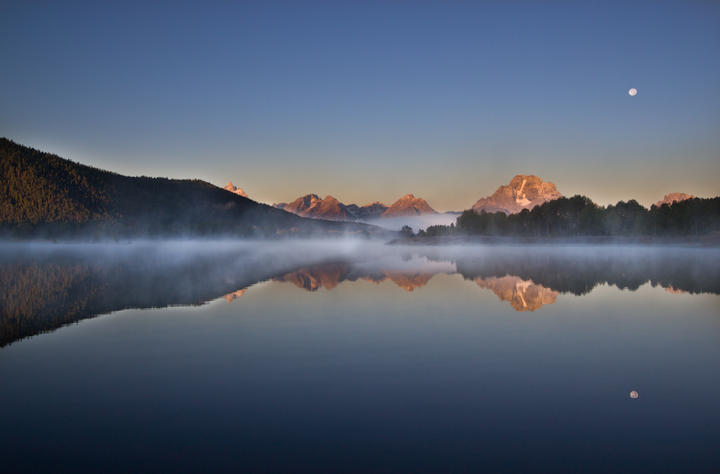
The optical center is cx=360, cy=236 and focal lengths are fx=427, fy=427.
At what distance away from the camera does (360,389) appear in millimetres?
13828

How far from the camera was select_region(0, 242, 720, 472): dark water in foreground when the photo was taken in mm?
9875

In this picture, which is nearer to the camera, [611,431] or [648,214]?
[611,431]

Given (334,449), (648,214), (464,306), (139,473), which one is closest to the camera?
(139,473)

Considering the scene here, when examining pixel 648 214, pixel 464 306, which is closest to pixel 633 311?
pixel 464 306

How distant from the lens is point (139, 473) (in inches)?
361

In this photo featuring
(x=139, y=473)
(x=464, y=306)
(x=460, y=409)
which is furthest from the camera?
(x=464, y=306)

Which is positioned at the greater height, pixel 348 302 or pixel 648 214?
pixel 648 214

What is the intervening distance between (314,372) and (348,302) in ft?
53.9

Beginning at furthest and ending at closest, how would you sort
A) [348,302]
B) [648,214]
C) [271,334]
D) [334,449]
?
[648,214] → [348,302] → [271,334] → [334,449]

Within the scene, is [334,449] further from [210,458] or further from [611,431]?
[611,431]

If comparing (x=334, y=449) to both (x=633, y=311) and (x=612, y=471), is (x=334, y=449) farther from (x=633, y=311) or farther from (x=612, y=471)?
(x=633, y=311)

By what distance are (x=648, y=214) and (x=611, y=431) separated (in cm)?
20212

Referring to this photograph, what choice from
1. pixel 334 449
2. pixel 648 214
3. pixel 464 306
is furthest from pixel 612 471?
pixel 648 214

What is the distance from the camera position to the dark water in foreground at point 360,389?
9875 millimetres
